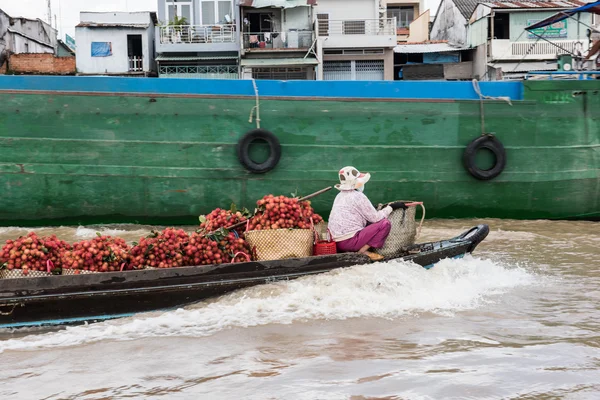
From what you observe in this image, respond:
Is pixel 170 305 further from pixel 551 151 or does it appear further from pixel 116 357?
pixel 551 151

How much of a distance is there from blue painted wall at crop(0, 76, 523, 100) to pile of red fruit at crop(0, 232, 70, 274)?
488cm

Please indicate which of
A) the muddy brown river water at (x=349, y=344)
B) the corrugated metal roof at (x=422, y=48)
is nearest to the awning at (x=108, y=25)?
the corrugated metal roof at (x=422, y=48)

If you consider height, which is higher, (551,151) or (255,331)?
(551,151)

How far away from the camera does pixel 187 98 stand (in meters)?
10.3

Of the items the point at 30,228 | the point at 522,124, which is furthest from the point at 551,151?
the point at 30,228

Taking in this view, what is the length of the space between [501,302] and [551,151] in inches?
216

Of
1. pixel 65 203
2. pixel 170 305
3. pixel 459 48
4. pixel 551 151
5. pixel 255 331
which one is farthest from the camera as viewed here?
pixel 459 48

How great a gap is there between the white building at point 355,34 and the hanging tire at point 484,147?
1916 cm

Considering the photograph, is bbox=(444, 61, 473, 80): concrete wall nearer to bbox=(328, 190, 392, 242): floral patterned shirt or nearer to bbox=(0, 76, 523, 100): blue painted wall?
bbox=(0, 76, 523, 100): blue painted wall

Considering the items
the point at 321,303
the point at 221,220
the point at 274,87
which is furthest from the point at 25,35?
the point at 321,303

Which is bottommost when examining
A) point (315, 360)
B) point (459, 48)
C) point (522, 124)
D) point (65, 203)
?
point (315, 360)

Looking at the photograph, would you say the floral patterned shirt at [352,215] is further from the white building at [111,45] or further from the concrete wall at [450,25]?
the concrete wall at [450,25]

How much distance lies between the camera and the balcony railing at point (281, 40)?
27.8m

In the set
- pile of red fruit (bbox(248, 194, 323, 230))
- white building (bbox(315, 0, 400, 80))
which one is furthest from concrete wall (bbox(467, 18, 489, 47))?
pile of red fruit (bbox(248, 194, 323, 230))
